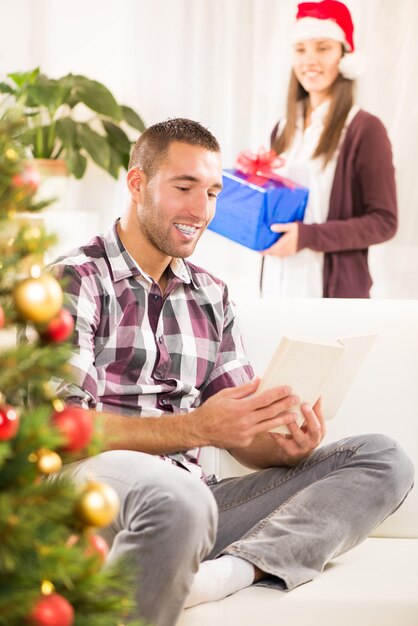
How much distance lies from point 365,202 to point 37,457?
265 cm

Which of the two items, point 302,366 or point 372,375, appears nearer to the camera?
point 302,366

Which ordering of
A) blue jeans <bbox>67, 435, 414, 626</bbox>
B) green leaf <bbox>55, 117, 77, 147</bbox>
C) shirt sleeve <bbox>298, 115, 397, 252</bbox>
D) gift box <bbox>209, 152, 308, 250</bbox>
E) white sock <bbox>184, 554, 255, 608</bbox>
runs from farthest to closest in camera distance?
green leaf <bbox>55, 117, 77, 147</bbox>
shirt sleeve <bbox>298, 115, 397, 252</bbox>
gift box <bbox>209, 152, 308, 250</bbox>
white sock <bbox>184, 554, 255, 608</bbox>
blue jeans <bbox>67, 435, 414, 626</bbox>

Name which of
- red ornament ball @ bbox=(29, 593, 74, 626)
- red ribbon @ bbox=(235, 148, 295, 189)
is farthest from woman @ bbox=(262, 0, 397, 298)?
red ornament ball @ bbox=(29, 593, 74, 626)

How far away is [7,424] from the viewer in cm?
78

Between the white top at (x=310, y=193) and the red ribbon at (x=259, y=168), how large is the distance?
0.76 feet

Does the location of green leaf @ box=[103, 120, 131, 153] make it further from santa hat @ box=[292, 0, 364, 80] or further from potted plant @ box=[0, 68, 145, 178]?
santa hat @ box=[292, 0, 364, 80]

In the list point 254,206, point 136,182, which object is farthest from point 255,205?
point 136,182

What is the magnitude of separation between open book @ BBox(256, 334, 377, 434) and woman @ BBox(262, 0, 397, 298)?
1447 millimetres

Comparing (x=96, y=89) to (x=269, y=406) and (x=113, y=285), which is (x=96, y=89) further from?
(x=269, y=406)

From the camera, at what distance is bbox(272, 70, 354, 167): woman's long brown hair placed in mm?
3346

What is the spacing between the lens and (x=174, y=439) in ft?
5.45

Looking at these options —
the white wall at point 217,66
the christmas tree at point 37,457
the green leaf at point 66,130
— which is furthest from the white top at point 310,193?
the christmas tree at point 37,457

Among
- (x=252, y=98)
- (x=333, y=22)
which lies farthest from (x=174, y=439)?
(x=252, y=98)

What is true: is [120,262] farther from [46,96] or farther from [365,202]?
[46,96]
